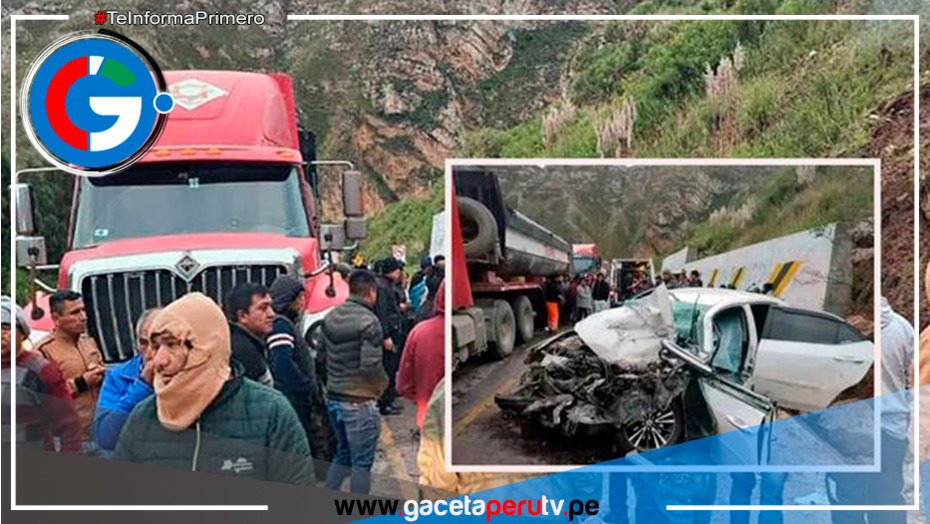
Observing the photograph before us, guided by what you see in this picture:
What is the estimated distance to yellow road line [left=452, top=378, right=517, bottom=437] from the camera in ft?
13.4

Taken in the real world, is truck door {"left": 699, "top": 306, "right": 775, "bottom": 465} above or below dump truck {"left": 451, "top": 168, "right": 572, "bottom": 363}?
below

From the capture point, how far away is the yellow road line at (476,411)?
409 cm

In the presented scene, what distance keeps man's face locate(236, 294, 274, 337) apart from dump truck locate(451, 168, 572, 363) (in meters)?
0.72

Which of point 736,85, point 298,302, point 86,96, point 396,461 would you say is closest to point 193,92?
point 86,96

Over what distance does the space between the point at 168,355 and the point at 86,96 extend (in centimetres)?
105

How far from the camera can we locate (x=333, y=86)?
4.08 meters

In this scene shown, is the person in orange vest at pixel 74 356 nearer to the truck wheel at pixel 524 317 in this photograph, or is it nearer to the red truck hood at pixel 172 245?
the red truck hood at pixel 172 245

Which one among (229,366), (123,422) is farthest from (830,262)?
(123,422)

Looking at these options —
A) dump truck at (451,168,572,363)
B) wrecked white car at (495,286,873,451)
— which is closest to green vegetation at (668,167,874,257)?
wrecked white car at (495,286,873,451)

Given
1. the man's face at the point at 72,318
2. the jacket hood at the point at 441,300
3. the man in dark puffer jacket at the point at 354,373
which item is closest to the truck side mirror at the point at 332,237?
the man in dark puffer jacket at the point at 354,373

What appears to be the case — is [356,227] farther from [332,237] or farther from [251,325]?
[251,325]

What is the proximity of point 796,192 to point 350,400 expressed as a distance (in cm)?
191

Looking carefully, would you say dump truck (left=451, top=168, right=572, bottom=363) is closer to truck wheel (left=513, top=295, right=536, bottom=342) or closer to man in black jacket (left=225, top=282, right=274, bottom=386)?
truck wheel (left=513, top=295, right=536, bottom=342)

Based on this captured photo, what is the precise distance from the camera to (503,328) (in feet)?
13.4
